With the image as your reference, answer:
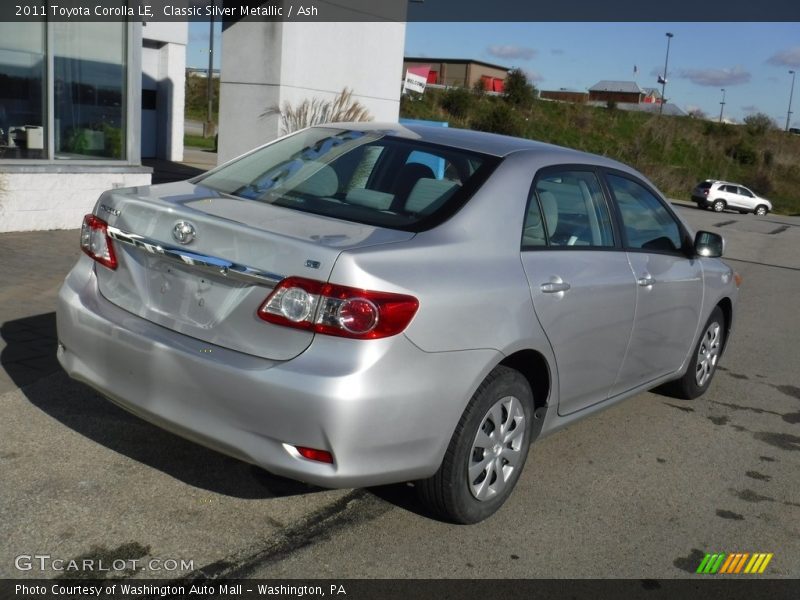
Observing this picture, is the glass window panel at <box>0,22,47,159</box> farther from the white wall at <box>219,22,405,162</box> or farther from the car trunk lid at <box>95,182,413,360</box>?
the car trunk lid at <box>95,182,413,360</box>

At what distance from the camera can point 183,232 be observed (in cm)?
346

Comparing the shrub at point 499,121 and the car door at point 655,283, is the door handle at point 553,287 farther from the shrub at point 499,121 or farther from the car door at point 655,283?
the shrub at point 499,121

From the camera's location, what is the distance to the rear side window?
13.5 feet

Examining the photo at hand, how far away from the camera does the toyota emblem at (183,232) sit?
11.3 feet

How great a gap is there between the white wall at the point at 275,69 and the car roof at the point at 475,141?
8949 millimetres

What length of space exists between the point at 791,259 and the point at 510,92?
50.0m

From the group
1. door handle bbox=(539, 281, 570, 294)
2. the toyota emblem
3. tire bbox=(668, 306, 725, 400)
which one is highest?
the toyota emblem

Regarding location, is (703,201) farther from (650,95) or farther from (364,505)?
(650,95)

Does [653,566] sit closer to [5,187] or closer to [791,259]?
[5,187]

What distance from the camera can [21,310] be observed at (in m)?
6.55

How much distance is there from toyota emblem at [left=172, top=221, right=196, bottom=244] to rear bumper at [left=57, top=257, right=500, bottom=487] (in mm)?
366

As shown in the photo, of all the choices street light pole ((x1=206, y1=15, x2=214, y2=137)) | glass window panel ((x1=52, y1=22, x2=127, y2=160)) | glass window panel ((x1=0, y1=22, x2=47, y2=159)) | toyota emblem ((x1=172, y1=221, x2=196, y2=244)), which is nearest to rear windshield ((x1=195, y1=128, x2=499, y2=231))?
toyota emblem ((x1=172, y1=221, x2=196, y2=244))

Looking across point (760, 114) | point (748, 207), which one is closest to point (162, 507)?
point (748, 207)

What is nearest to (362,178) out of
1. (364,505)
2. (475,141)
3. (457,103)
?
(475,141)
